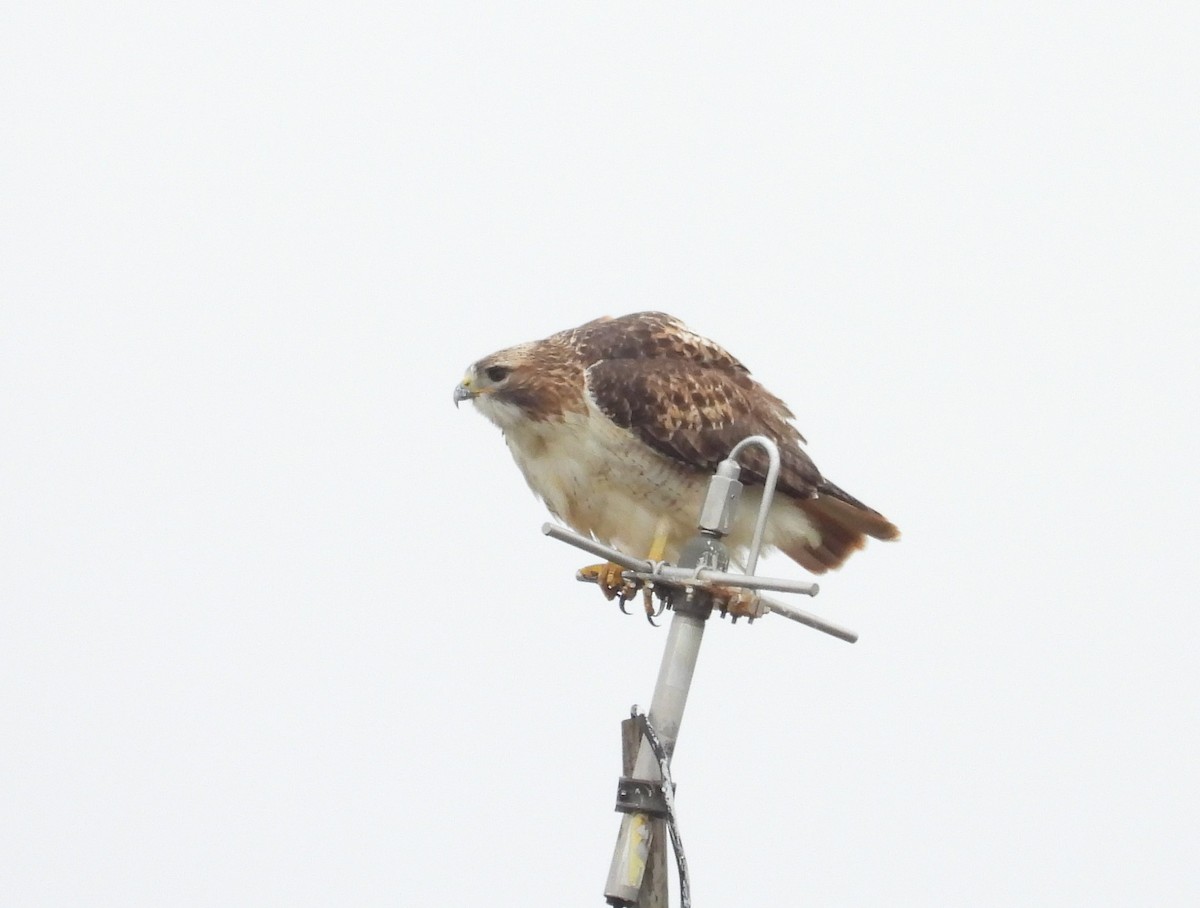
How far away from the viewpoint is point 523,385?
28.4ft

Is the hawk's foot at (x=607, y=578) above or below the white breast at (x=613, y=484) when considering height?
below

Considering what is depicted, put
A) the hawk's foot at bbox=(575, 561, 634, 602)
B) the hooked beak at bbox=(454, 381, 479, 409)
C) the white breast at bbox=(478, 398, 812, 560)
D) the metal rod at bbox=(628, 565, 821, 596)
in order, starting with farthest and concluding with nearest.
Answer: the hooked beak at bbox=(454, 381, 479, 409), the white breast at bbox=(478, 398, 812, 560), the hawk's foot at bbox=(575, 561, 634, 602), the metal rod at bbox=(628, 565, 821, 596)

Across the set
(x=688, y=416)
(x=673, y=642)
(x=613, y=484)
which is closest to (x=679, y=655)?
(x=673, y=642)

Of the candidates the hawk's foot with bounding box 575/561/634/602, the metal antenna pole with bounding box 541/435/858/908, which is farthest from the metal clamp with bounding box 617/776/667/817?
the hawk's foot with bounding box 575/561/634/602

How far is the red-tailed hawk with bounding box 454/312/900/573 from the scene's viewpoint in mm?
8523

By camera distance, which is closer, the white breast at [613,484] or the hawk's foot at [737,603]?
the hawk's foot at [737,603]

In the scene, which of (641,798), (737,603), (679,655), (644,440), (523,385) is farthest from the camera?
(523,385)

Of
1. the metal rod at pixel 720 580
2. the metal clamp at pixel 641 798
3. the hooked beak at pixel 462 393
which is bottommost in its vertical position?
the metal clamp at pixel 641 798

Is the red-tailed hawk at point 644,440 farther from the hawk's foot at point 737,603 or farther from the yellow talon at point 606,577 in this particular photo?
the hawk's foot at point 737,603

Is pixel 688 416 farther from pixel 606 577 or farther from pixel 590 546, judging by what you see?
pixel 590 546

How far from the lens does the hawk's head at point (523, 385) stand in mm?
8617

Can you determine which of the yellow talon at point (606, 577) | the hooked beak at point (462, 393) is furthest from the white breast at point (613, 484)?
the yellow talon at point (606, 577)

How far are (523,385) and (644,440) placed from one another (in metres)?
0.60

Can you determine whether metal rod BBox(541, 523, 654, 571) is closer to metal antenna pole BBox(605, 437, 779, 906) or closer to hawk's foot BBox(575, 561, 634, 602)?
metal antenna pole BBox(605, 437, 779, 906)
